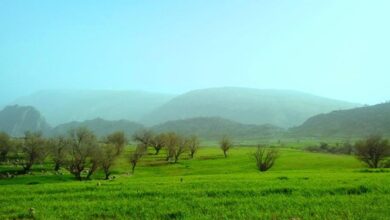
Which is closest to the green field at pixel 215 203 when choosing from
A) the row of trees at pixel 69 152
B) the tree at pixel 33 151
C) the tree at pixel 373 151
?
the row of trees at pixel 69 152

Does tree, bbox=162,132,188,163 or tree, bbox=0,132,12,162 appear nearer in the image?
tree, bbox=0,132,12,162

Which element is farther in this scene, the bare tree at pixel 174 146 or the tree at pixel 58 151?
the bare tree at pixel 174 146

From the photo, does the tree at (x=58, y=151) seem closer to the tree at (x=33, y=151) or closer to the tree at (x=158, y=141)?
the tree at (x=33, y=151)

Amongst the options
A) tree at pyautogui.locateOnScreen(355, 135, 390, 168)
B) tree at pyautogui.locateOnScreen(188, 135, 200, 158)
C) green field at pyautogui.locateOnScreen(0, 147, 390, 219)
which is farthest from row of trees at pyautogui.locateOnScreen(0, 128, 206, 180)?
tree at pyautogui.locateOnScreen(355, 135, 390, 168)

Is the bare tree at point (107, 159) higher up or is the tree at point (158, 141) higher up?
the tree at point (158, 141)

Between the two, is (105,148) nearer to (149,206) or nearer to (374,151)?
(374,151)

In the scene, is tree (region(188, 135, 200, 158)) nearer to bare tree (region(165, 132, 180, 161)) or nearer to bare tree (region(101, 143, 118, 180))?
bare tree (region(165, 132, 180, 161))

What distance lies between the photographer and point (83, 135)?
4063 inches

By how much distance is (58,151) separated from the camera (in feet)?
298

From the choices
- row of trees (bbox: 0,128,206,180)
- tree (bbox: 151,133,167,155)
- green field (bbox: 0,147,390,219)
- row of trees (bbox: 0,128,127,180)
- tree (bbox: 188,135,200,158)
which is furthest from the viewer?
tree (bbox: 151,133,167,155)

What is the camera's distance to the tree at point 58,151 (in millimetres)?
86706

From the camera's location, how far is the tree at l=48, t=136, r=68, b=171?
284 feet

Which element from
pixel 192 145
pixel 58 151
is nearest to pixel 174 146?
pixel 192 145

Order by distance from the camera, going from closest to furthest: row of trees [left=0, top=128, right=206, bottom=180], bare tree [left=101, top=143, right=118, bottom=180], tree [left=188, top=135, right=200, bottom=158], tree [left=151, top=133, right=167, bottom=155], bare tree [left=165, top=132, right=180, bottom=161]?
bare tree [left=101, top=143, right=118, bottom=180] < row of trees [left=0, top=128, right=206, bottom=180] < bare tree [left=165, top=132, right=180, bottom=161] < tree [left=188, top=135, right=200, bottom=158] < tree [left=151, top=133, right=167, bottom=155]
